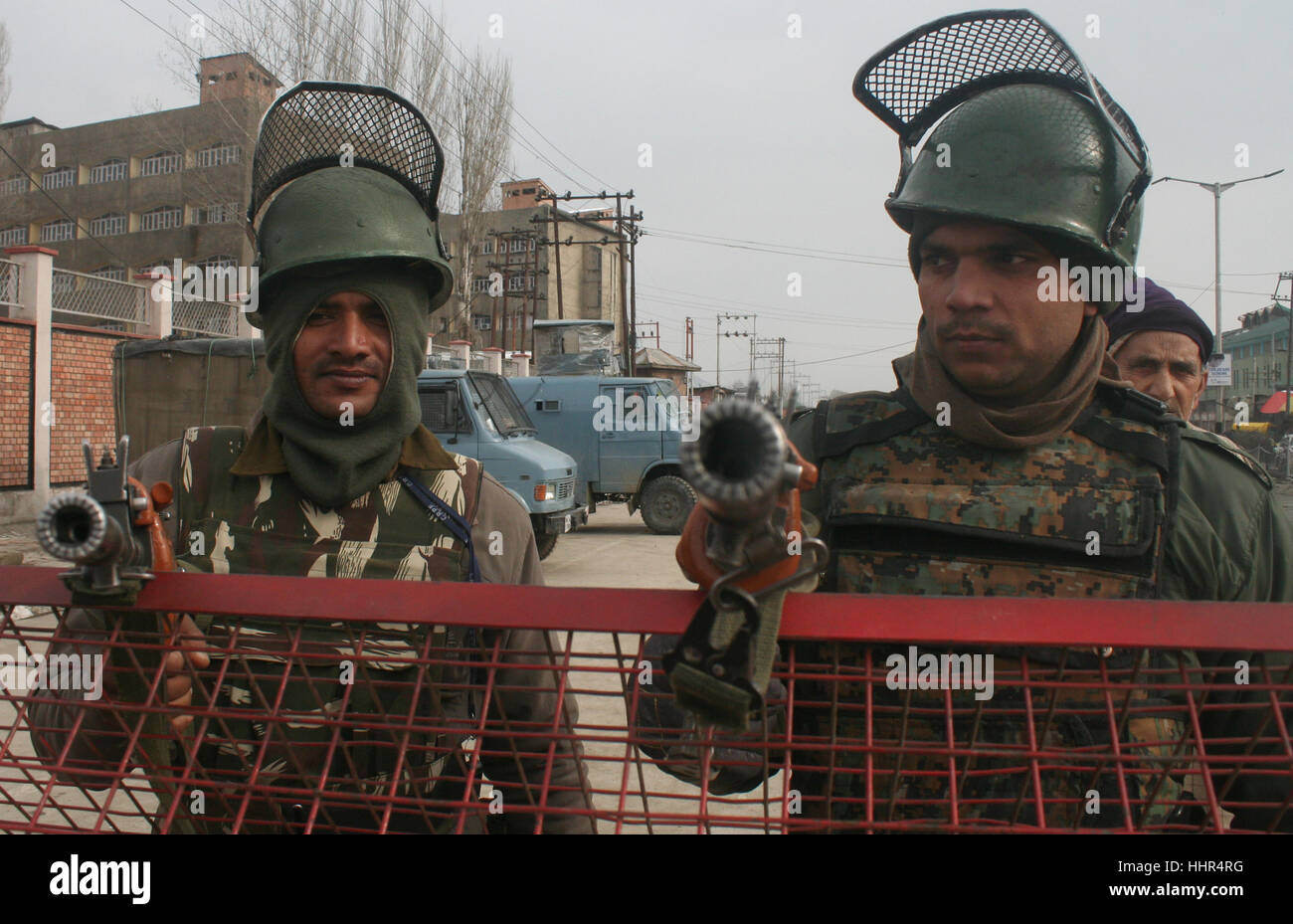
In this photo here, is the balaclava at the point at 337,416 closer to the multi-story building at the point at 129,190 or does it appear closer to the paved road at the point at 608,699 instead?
the paved road at the point at 608,699

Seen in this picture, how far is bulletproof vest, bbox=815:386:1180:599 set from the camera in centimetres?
137

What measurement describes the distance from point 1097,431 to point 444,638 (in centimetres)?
116

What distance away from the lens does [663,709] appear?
3.75 ft

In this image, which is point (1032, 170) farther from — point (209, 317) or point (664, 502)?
point (209, 317)

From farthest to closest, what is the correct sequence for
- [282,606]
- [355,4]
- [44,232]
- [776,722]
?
[44,232] < [355,4] < [776,722] < [282,606]

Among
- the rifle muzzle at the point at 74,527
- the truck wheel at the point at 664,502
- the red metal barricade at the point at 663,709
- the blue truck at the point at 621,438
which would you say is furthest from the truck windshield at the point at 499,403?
the rifle muzzle at the point at 74,527

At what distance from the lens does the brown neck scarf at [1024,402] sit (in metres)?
1.45

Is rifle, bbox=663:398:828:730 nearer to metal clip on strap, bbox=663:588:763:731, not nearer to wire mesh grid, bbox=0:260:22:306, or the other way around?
metal clip on strap, bbox=663:588:763:731

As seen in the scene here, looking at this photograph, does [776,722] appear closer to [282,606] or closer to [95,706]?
[282,606]

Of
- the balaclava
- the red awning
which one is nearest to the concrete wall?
the balaclava

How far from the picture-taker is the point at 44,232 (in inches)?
Answer: 1592

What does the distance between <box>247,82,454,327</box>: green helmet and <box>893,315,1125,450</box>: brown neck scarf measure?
100 centimetres
